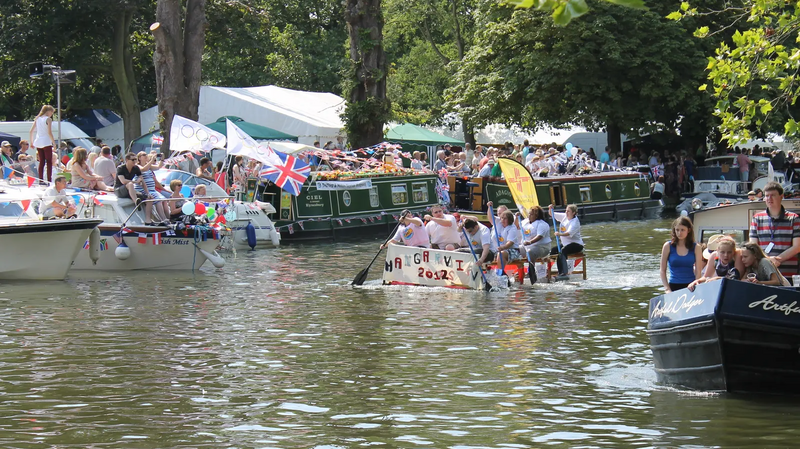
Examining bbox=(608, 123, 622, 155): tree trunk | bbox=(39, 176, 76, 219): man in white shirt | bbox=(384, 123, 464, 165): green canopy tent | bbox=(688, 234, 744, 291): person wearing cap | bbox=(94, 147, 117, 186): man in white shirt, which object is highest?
bbox=(384, 123, 464, 165): green canopy tent

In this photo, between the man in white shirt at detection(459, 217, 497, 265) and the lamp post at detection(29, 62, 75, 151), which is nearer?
the man in white shirt at detection(459, 217, 497, 265)

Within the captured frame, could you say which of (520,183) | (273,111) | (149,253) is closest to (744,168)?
(273,111)

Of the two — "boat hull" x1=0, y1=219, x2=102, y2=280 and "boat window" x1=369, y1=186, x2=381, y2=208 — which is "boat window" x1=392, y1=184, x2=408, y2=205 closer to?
"boat window" x1=369, y1=186, x2=381, y2=208

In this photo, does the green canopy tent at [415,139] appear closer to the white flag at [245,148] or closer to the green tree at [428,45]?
the green tree at [428,45]

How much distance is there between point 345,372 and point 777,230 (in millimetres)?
5005

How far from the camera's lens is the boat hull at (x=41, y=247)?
1909 centimetres

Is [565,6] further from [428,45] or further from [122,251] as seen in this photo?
[428,45]

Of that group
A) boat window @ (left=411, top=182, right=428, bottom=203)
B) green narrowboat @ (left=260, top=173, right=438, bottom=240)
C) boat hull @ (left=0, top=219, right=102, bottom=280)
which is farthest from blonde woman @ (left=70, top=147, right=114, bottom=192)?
boat window @ (left=411, top=182, right=428, bottom=203)

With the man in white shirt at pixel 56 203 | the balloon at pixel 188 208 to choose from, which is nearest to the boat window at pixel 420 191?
the balloon at pixel 188 208

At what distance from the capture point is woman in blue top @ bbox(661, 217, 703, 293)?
11469mm

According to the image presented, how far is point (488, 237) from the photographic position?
60.4 feet

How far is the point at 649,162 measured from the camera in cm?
4647

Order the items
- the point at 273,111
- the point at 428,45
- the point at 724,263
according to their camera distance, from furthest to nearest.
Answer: the point at 428,45 → the point at 273,111 → the point at 724,263

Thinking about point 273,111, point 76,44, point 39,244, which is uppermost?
point 76,44
